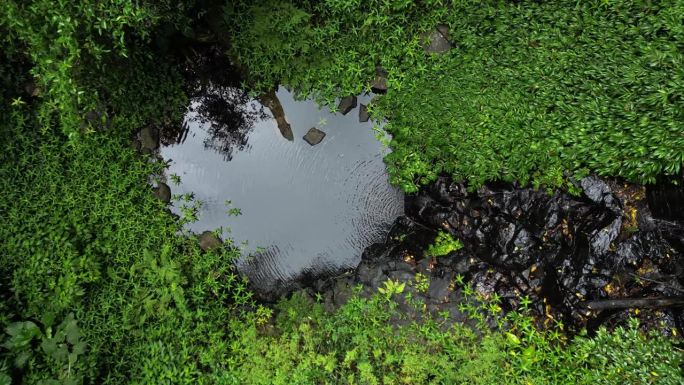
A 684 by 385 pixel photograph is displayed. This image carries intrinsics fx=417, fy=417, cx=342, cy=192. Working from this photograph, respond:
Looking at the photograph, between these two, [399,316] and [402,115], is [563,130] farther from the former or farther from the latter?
[399,316]

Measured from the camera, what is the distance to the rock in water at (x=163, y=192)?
6.56 meters

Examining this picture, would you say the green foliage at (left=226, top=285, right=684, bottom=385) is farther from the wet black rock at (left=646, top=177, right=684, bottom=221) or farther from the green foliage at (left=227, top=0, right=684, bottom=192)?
the green foliage at (left=227, top=0, right=684, bottom=192)

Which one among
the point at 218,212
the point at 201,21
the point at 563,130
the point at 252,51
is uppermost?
the point at 201,21

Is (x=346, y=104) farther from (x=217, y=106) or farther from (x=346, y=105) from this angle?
(x=217, y=106)

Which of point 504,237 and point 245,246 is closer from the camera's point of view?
point 504,237

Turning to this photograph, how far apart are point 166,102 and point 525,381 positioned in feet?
21.5

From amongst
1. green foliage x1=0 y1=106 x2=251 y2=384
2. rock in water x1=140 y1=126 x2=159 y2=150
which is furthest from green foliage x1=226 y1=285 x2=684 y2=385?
rock in water x1=140 y1=126 x2=159 y2=150

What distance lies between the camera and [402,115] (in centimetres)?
651

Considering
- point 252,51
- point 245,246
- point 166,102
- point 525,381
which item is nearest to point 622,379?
point 525,381

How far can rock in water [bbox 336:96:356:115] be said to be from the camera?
687cm

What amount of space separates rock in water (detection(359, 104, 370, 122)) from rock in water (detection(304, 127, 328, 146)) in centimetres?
70

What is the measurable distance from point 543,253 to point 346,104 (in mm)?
3807

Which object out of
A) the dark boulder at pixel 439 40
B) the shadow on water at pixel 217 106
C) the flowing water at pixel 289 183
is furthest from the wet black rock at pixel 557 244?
the shadow on water at pixel 217 106

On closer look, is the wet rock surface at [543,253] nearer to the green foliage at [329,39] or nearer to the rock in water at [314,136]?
the rock in water at [314,136]
